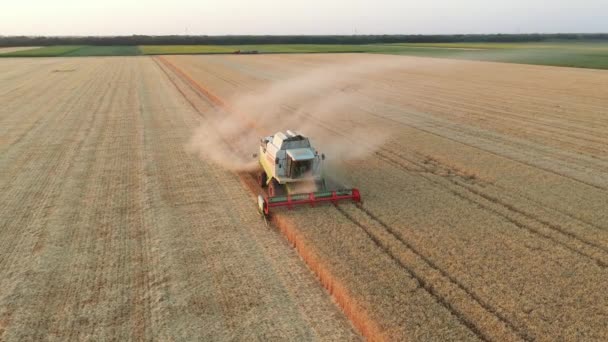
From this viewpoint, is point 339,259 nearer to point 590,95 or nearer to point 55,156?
point 55,156

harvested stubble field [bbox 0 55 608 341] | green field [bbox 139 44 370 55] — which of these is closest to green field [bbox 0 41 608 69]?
green field [bbox 139 44 370 55]

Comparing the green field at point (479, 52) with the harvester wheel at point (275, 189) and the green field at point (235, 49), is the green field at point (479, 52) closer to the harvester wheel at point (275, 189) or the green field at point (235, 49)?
the green field at point (235, 49)

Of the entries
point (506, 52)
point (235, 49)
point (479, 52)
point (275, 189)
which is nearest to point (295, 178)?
point (275, 189)

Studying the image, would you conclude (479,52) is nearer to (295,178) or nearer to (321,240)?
(295,178)

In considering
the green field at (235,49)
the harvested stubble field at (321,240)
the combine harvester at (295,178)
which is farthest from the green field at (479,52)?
the combine harvester at (295,178)

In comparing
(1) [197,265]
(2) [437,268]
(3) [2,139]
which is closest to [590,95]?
(2) [437,268]

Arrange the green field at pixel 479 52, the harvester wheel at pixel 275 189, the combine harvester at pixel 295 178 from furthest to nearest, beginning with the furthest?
the green field at pixel 479 52, the harvester wheel at pixel 275 189, the combine harvester at pixel 295 178
